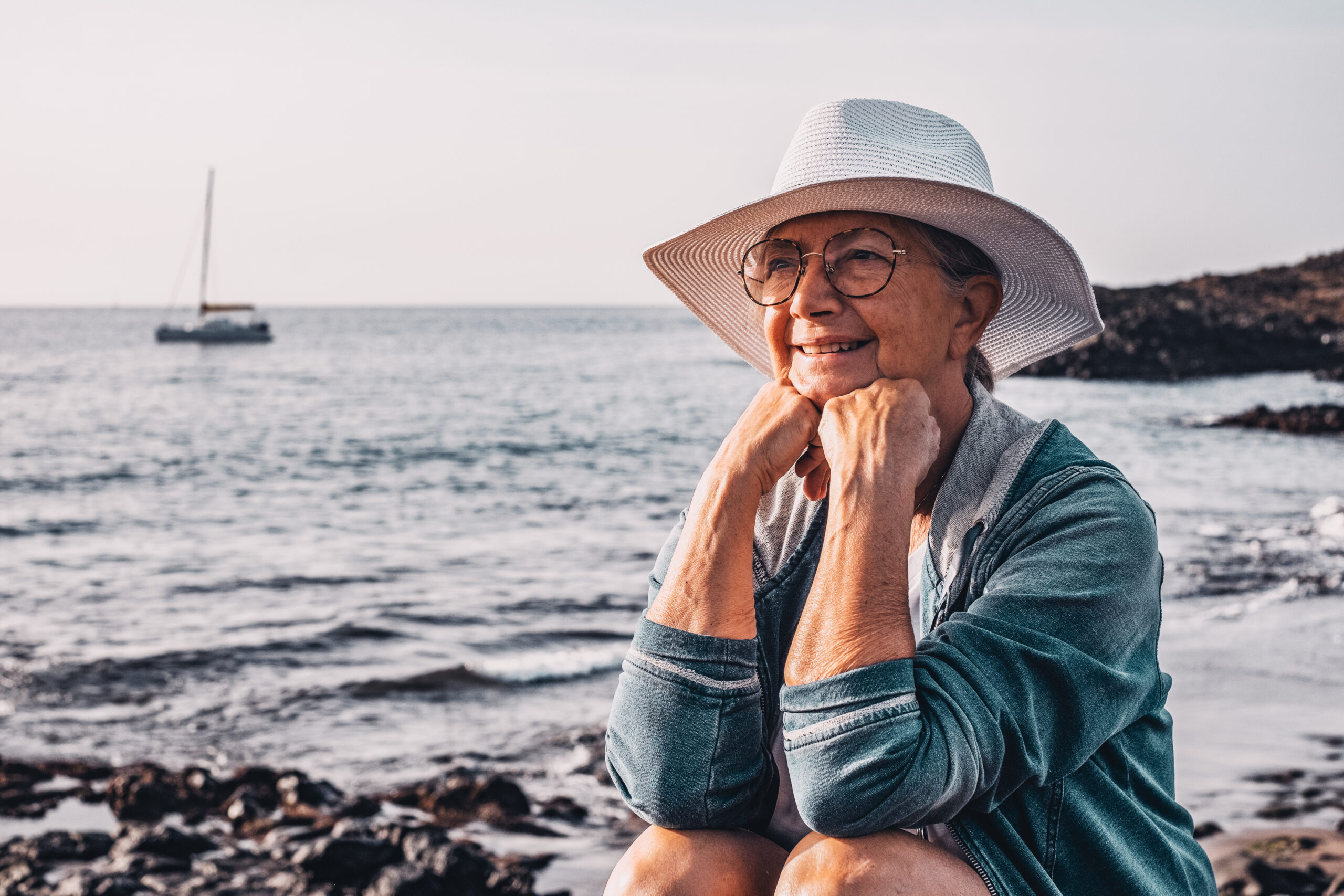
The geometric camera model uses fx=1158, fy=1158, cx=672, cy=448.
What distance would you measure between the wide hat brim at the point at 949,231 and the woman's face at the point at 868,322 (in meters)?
0.04

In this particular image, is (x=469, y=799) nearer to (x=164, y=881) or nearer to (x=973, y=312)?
(x=164, y=881)

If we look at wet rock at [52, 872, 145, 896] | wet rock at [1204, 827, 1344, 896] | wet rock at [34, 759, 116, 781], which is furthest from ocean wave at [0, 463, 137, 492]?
wet rock at [1204, 827, 1344, 896]

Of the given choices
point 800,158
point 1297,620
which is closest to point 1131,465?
point 1297,620

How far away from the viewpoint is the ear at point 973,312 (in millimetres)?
2277

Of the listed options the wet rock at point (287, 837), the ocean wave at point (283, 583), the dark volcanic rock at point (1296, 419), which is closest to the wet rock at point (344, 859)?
the wet rock at point (287, 837)

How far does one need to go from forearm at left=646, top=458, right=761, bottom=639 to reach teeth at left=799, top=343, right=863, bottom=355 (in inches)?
11.7

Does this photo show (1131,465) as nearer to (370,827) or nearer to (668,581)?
(370,827)

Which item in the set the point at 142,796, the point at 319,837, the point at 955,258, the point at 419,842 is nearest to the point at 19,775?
the point at 142,796

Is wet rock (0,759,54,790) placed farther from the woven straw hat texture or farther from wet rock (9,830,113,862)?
the woven straw hat texture

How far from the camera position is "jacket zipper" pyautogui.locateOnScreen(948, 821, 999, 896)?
1.82m

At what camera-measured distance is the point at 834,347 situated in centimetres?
223

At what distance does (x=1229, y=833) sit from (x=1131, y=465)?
13.5 metres

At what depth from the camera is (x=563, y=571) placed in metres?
10.9

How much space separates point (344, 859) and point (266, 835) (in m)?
0.76
